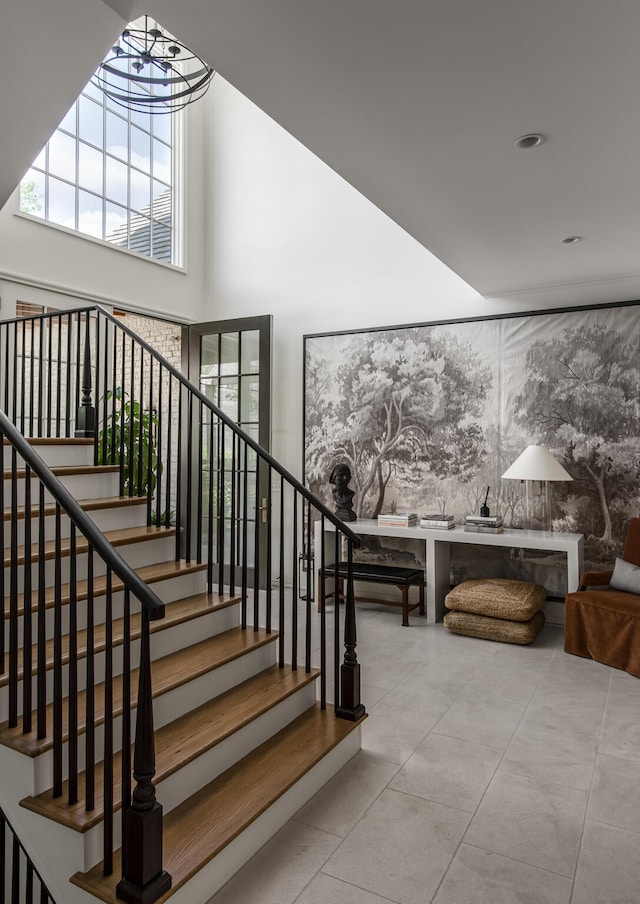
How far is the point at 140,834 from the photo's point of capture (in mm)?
1689

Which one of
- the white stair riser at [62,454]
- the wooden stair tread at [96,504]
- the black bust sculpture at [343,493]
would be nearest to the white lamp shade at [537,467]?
the black bust sculpture at [343,493]

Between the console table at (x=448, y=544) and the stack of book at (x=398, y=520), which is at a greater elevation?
the stack of book at (x=398, y=520)

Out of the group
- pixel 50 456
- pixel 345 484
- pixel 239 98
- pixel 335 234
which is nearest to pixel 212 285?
pixel 335 234

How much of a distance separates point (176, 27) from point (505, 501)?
3909mm

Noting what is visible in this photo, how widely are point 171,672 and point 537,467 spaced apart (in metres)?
2.87

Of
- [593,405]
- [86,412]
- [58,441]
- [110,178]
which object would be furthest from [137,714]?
[110,178]

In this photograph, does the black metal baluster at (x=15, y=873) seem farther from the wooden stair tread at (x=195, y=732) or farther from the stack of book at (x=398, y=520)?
the stack of book at (x=398, y=520)

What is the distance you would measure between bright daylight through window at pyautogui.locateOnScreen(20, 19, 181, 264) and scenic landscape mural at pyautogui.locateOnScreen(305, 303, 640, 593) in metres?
1.93

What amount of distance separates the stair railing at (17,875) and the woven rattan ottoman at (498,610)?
3019 millimetres

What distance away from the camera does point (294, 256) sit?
227 inches

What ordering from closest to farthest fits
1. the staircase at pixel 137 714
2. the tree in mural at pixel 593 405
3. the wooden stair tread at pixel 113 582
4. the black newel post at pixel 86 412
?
the staircase at pixel 137 714, the wooden stair tread at pixel 113 582, the black newel post at pixel 86 412, the tree in mural at pixel 593 405

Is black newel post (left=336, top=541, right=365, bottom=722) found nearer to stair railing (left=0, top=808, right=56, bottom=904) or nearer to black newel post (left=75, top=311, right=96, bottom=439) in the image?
stair railing (left=0, top=808, right=56, bottom=904)

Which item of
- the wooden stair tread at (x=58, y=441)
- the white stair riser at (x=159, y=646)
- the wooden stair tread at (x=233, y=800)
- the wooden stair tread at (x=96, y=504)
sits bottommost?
the wooden stair tread at (x=233, y=800)

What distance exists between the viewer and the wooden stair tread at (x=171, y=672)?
2.01 metres
